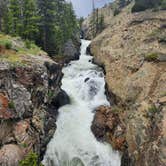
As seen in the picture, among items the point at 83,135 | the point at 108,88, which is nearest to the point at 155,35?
the point at 108,88

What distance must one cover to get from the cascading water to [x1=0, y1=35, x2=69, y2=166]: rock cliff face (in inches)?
47.9

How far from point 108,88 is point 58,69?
6.41 metres

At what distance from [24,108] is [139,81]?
Result: 40.0 feet

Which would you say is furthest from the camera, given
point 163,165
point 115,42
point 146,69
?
point 115,42

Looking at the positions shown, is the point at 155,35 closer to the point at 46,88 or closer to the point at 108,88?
the point at 108,88

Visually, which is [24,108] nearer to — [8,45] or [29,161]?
[29,161]

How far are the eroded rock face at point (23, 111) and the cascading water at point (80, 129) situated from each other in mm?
1261

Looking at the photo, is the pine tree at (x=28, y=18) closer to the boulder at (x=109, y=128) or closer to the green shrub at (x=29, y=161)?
the boulder at (x=109, y=128)

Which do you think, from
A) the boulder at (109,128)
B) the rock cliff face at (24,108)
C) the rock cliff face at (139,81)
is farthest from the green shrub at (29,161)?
the boulder at (109,128)

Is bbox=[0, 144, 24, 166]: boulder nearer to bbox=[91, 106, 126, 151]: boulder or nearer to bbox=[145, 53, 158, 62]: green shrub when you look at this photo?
bbox=[91, 106, 126, 151]: boulder

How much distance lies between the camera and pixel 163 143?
21.0 meters

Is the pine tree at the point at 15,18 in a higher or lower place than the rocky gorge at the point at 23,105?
higher

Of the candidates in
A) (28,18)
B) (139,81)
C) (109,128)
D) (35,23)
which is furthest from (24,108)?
(35,23)

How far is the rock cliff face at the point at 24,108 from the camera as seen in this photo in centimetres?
2412
